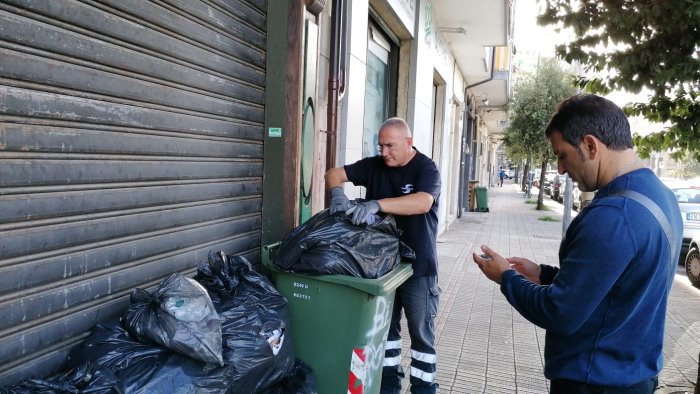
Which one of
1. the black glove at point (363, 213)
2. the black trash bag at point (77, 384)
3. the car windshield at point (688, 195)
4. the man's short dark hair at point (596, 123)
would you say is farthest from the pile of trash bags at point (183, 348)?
the car windshield at point (688, 195)

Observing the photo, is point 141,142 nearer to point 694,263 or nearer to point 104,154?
point 104,154

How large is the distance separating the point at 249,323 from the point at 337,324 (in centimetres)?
55

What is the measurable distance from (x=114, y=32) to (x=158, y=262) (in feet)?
3.80

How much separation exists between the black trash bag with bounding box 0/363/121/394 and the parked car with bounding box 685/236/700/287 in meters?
9.06

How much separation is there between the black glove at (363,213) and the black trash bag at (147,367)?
107 centimetres

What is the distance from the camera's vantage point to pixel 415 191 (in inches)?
130

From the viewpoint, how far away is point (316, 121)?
4.27 m

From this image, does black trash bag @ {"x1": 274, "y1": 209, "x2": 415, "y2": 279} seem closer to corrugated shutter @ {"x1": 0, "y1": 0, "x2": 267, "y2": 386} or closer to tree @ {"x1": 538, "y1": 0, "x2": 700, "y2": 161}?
corrugated shutter @ {"x1": 0, "y1": 0, "x2": 267, "y2": 386}

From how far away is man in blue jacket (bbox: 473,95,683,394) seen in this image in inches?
62.8

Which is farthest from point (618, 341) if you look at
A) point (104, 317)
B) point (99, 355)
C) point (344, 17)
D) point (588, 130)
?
point (344, 17)

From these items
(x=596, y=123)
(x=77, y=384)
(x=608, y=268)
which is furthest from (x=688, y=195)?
(x=77, y=384)

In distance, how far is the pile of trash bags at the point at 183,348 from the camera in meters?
1.87

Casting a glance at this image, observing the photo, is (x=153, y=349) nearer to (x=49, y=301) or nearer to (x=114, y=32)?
(x=49, y=301)

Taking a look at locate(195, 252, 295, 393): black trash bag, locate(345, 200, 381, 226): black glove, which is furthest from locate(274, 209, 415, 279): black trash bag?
locate(195, 252, 295, 393): black trash bag
